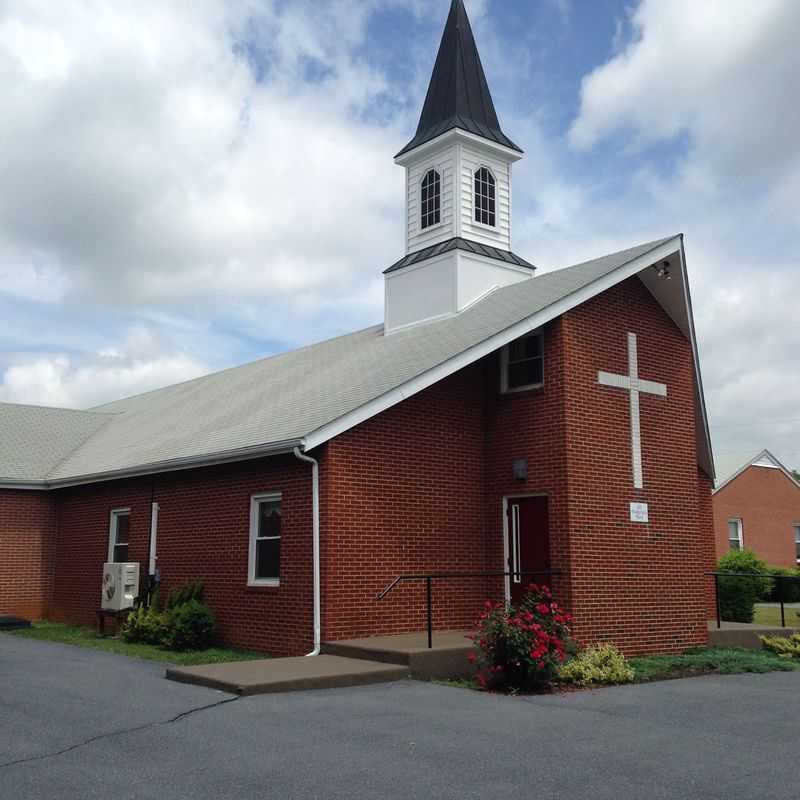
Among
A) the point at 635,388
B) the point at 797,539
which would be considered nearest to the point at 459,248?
the point at 635,388

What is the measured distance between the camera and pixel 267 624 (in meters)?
14.4

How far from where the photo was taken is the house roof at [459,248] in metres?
19.0

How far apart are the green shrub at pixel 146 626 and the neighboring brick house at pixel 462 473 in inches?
32.1

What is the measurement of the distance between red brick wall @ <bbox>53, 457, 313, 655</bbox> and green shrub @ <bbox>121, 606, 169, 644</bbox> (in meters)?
0.78

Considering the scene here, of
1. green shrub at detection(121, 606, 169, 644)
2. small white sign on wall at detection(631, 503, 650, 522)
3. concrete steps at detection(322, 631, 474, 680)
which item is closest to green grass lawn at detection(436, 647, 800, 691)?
concrete steps at detection(322, 631, 474, 680)

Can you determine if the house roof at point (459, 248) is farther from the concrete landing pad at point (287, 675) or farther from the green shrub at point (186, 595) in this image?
the concrete landing pad at point (287, 675)

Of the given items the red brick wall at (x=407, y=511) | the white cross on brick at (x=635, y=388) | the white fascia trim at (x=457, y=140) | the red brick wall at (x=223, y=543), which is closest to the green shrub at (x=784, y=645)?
the white cross on brick at (x=635, y=388)

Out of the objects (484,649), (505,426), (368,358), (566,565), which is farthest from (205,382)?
(484,649)

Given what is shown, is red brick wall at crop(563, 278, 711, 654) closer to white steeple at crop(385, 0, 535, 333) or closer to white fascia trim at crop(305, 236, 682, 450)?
white fascia trim at crop(305, 236, 682, 450)

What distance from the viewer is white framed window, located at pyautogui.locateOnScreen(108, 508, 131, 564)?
1900 centimetres

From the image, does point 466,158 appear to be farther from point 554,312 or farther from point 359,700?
point 359,700

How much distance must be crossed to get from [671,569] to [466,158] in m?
9.27

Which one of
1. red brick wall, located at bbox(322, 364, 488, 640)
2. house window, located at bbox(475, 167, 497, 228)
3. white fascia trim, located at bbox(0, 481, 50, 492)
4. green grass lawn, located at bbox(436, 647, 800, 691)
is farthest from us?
white fascia trim, located at bbox(0, 481, 50, 492)

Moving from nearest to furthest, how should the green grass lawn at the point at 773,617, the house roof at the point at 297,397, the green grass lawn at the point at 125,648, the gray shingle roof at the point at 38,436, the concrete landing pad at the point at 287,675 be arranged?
the concrete landing pad at the point at 287,675 < the green grass lawn at the point at 125,648 < the house roof at the point at 297,397 < the green grass lawn at the point at 773,617 < the gray shingle roof at the point at 38,436
